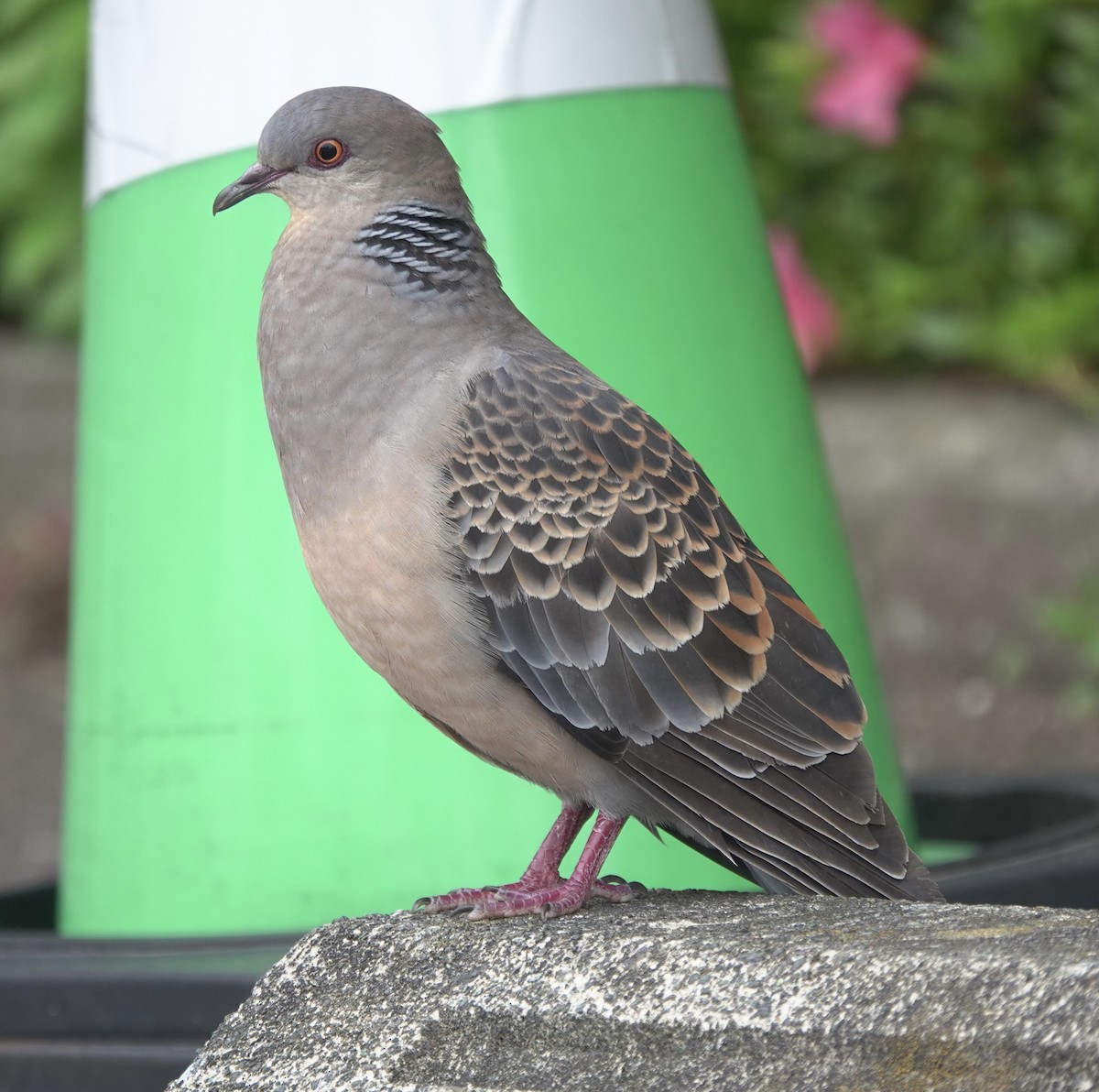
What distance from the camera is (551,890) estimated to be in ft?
8.97

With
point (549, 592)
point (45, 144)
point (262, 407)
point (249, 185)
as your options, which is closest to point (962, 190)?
point (45, 144)

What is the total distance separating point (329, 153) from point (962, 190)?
17.1ft

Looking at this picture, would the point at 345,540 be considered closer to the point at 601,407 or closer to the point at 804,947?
the point at 601,407

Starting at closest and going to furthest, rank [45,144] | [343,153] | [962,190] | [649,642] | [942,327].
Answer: [649,642], [343,153], [962,190], [942,327], [45,144]

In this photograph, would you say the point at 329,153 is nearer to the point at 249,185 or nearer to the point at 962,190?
the point at 249,185

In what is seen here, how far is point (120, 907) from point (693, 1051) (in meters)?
2.23

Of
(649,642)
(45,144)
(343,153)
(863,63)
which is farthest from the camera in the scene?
(45,144)

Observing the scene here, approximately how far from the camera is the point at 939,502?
758 centimetres

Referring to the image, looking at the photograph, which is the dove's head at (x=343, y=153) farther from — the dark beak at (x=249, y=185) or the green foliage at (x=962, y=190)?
the green foliage at (x=962, y=190)

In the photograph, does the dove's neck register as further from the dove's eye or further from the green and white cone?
the green and white cone

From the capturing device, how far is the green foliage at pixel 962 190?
23.9 ft

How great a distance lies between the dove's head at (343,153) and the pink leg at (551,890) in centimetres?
112

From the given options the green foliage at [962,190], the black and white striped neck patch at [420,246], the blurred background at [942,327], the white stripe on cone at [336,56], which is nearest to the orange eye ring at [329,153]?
the black and white striped neck patch at [420,246]

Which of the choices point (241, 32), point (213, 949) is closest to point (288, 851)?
point (213, 949)
